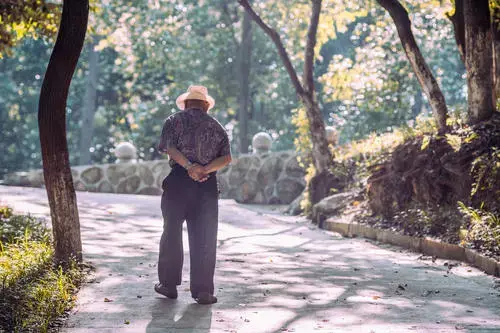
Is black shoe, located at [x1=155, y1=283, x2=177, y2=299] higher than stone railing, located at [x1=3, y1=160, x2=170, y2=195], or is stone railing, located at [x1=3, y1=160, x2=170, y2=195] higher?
stone railing, located at [x1=3, y1=160, x2=170, y2=195]

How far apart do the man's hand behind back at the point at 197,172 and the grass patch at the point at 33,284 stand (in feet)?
4.70

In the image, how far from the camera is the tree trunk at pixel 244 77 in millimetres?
32969

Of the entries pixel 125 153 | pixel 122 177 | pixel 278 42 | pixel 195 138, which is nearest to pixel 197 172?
pixel 195 138

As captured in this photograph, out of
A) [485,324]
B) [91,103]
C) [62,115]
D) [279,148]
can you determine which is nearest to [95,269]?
[62,115]

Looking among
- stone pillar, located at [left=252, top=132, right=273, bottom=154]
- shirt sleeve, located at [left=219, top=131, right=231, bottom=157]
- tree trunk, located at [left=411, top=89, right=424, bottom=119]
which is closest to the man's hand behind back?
shirt sleeve, located at [left=219, top=131, right=231, bottom=157]

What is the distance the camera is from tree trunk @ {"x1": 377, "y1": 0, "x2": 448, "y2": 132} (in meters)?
13.8

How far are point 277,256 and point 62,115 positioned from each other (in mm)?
3496

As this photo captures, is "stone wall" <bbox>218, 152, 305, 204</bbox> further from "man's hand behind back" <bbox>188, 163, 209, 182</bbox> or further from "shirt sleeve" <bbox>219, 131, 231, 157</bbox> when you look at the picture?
"man's hand behind back" <bbox>188, 163, 209, 182</bbox>

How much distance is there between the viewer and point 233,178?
27656 millimetres

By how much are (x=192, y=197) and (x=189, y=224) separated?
0.25m

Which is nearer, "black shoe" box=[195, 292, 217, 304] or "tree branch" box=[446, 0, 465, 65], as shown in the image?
"black shoe" box=[195, 292, 217, 304]

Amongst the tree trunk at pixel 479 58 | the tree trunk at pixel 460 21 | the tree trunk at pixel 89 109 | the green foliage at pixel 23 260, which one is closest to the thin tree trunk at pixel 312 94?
the tree trunk at pixel 460 21

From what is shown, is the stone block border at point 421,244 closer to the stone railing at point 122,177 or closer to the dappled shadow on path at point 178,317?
the dappled shadow on path at point 178,317

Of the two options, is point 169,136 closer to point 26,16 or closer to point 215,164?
point 215,164
